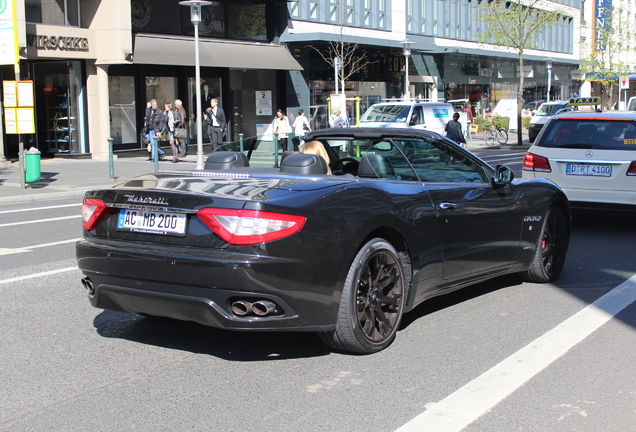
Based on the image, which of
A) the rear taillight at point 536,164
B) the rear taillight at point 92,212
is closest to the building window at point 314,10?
the rear taillight at point 536,164

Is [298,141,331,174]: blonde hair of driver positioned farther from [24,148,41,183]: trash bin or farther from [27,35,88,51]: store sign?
[27,35,88,51]: store sign

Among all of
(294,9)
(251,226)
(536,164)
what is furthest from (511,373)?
(294,9)

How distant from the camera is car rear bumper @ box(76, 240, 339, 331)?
14.5ft

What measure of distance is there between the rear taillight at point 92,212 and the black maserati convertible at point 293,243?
Answer: 0.01m

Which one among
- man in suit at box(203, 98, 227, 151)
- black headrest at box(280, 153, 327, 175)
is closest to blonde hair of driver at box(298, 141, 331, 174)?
black headrest at box(280, 153, 327, 175)

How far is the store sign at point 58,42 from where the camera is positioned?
23016 millimetres

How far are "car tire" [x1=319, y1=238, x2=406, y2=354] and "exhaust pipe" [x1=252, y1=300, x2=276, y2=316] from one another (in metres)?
0.48

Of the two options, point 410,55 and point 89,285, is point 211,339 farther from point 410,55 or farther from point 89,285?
point 410,55

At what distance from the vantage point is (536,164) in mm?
10617

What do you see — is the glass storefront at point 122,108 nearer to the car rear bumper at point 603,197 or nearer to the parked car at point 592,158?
the parked car at point 592,158

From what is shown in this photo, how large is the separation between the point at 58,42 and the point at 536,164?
17.7 meters

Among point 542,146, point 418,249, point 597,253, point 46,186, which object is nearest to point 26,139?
point 46,186

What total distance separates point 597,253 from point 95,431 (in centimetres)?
663

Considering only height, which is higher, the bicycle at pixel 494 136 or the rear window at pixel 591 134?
the rear window at pixel 591 134
